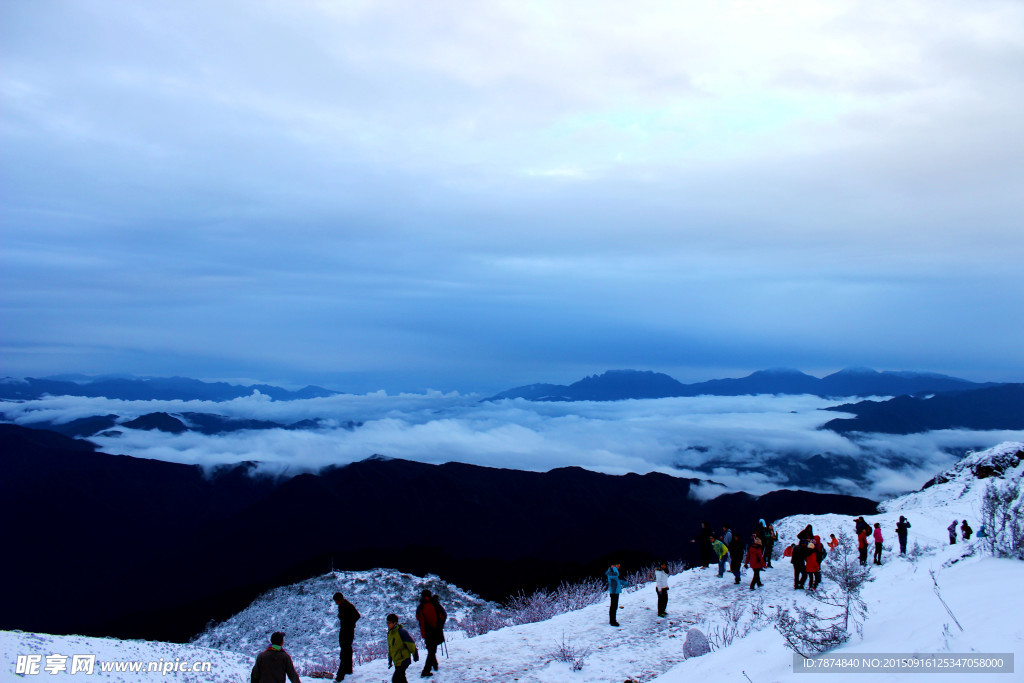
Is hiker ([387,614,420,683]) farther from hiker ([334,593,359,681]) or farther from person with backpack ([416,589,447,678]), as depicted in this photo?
hiker ([334,593,359,681])

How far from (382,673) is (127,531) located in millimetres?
227090

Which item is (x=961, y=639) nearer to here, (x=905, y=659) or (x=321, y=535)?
(x=905, y=659)

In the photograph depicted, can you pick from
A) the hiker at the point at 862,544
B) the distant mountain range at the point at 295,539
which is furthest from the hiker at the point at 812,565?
the distant mountain range at the point at 295,539

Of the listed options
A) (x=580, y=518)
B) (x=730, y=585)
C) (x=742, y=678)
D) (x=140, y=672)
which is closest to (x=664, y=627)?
(x=730, y=585)

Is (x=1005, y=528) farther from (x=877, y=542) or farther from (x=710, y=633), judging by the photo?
(x=877, y=542)

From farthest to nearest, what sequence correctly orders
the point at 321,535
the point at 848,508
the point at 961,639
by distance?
the point at 321,535 < the point at 848,508 < the point at 961,639

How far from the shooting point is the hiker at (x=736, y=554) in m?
17.9

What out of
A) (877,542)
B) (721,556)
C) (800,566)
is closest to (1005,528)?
(800,566)

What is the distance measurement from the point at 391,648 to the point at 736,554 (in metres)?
11.7

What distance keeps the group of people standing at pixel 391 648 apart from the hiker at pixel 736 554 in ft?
33.3

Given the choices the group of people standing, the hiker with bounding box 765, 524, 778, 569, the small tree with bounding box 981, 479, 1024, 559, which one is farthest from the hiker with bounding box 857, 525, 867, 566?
the group of people standing

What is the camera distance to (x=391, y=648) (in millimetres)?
10906

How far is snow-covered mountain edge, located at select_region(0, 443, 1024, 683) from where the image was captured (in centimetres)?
761

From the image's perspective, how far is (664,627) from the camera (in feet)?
48.4
